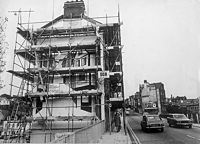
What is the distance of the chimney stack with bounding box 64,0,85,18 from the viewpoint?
21547mm

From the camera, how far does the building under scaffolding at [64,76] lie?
56.2 feet

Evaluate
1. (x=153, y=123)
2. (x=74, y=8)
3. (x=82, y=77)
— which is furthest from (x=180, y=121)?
(x=74, y=8)

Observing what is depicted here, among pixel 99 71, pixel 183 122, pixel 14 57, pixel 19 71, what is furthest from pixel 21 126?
pixel 183 122

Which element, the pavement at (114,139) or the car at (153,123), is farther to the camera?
the car at (153,123)

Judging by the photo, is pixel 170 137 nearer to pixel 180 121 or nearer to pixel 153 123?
pixel 153 123

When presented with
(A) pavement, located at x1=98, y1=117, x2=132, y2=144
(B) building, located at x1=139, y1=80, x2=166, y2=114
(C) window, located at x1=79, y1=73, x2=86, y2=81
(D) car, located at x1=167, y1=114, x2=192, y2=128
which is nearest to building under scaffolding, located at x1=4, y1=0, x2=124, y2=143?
(C) window, located at x1=79, y1=73, x2=86, y2=81

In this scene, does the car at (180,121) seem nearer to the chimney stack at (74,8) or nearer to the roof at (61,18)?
the roof at (61,18)

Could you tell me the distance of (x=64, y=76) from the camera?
19.2m

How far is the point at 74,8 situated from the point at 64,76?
760cm

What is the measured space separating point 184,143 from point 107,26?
40.7 ft

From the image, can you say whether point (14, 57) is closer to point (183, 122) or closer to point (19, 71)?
point (19, 71)

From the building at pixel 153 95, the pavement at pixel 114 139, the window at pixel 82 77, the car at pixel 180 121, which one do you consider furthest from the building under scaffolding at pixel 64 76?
the building at pixel 153 95

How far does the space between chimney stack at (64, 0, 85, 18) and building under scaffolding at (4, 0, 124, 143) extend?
0.17 meters

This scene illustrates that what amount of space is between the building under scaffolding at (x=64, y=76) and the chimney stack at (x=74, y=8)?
17cm
